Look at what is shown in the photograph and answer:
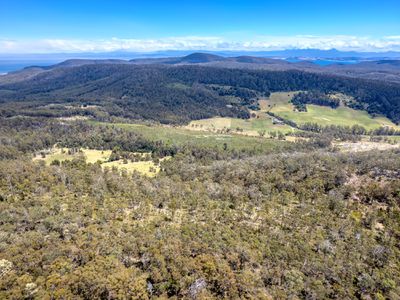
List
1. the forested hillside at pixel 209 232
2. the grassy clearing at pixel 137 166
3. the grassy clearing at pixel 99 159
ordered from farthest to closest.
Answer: the grassy clearing at pixel 99 159 → the grassy clearing at pixel 137 166 → the forested hillside at pixel 209 232

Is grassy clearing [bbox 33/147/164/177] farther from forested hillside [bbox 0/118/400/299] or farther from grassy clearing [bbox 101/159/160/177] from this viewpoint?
forested hillside [bbox 0/118/400/299]

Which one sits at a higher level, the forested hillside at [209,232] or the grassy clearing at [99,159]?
the forested hillside at [209,232]

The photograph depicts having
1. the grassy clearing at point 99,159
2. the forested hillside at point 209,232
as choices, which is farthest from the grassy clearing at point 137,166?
the forested hillside at point 209,232

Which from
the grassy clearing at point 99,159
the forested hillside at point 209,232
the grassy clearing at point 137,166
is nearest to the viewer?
the forested hillside at point 209,232

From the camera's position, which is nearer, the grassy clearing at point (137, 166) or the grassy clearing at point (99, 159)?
the grassy clearing at point (137, 166)

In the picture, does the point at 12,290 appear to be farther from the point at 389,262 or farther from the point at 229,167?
the point at 229,167

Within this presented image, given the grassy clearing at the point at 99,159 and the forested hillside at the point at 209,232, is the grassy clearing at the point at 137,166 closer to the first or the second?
the grassy clearing at the point at 99,159

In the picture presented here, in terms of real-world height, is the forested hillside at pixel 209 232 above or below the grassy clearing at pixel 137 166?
above

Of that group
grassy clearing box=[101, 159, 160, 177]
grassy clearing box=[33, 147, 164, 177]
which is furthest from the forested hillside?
grassy clearing box=[33, 147, 164, 177]

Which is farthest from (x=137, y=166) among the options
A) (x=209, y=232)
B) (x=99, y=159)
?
(x=209, y=232)
